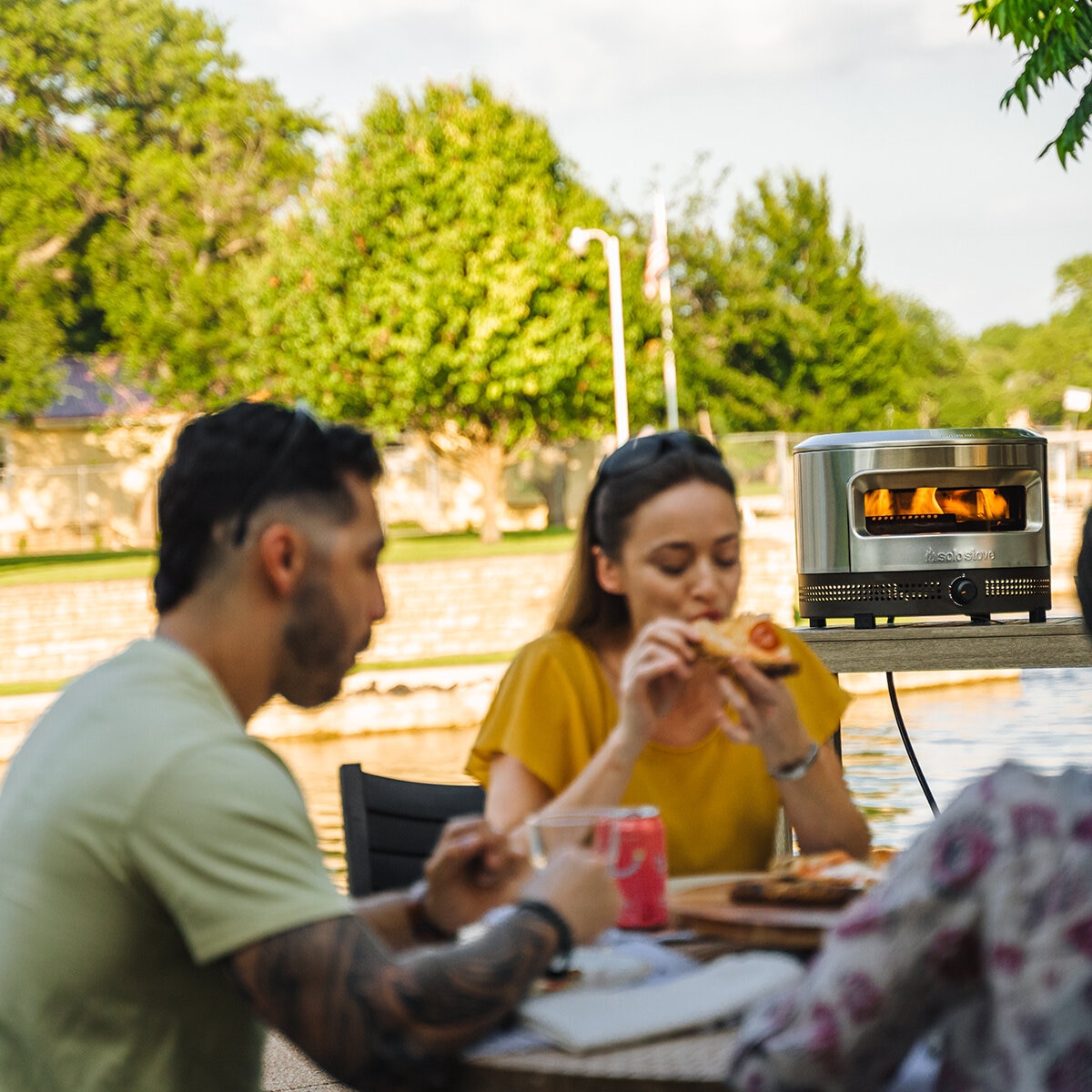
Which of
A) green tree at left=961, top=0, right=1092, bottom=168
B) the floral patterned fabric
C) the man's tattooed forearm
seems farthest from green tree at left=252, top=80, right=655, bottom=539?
the floral patterned fabric

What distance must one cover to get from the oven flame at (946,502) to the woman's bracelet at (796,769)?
2202mm

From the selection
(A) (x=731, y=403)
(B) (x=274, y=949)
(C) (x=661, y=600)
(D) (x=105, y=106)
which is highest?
(D) (x=105, y=106)

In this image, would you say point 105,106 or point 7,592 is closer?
point 7,592

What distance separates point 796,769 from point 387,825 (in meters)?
0.94

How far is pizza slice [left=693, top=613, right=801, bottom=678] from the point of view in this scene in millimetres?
2469

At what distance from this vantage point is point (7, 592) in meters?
20.2

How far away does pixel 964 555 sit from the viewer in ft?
14.9

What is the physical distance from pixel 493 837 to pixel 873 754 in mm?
9992

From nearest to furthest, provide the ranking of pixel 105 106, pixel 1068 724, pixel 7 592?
pixel 1068 724 → pixel 7 592 → pixel 105 106

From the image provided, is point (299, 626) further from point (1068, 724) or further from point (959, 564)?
point (1068, 724)

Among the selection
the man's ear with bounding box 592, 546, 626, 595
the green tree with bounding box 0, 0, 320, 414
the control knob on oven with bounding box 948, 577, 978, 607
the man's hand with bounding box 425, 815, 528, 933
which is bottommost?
the man's hand with bounding box 425, 815, 528, 933

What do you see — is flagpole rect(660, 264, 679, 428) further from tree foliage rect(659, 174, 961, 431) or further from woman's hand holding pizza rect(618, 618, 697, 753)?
woman's hand holding pizza rect(618, 618, 697, 753)

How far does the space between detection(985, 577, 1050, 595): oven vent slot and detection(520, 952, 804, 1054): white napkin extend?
3.05m

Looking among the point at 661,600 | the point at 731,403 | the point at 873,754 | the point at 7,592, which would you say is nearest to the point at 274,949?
the point at 661,600
